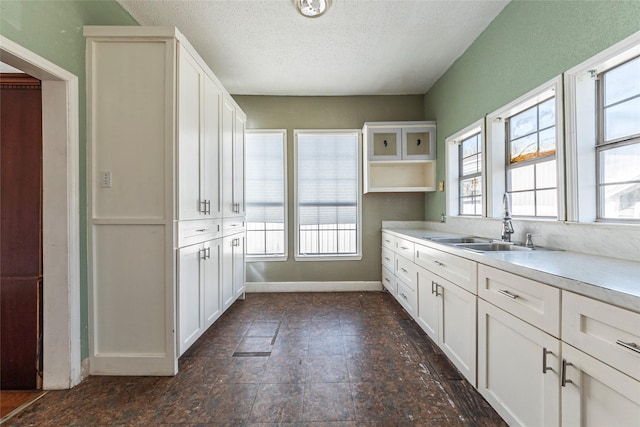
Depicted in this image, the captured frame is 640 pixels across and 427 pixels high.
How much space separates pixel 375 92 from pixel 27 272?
12.9 ft

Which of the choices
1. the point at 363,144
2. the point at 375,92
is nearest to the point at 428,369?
the point at 363,144

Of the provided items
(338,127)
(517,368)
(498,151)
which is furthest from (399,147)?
(517,368)

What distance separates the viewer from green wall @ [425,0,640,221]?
141cm

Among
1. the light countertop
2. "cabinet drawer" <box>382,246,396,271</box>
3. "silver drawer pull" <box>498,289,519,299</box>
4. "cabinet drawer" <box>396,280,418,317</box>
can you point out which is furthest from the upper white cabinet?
"silver drawer pull" <box>498,289,519,299</box>

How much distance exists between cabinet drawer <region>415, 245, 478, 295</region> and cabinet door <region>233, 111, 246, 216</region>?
2.03m

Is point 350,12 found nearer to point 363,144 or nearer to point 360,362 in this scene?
point 363,144

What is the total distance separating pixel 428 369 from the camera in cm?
190

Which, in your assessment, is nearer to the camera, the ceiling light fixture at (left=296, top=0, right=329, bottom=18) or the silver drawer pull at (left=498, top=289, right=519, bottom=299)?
the silver drawer pull at (left=498, top=289, right=519, bottom=299)

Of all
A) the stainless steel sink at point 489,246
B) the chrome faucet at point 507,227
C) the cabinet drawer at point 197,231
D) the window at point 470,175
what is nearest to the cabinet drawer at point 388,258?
the window at point 470,175

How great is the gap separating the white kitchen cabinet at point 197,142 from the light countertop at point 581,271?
199 cm

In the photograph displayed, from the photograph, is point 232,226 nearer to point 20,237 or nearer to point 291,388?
point 20,237

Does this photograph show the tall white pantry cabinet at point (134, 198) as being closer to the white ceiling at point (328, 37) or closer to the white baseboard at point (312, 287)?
the white ceiling at point (328, 37)

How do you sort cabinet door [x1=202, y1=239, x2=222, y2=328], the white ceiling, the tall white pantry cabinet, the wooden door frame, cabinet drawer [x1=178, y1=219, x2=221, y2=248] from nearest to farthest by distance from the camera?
the wooden door frame < the tall white pantry cabinet < cabinet drawer [x1=178, y1=219, x2=221, y2=248] < the white ceiling < cabinet door [x1=202, y1=239, x2=222, y2=328]

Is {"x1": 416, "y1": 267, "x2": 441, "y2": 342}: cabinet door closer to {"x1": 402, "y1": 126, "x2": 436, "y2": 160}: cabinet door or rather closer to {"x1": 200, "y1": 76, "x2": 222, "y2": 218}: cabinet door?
{"x1": 402, "y1": 126, "x2": 436, "y2": 160}: cabinet door
